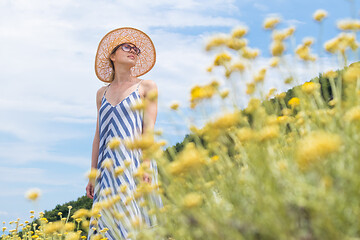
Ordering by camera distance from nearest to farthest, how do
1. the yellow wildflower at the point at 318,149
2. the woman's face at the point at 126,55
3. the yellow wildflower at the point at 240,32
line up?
the yellow wildflower at the point at 318,149 → the yellow wildflower at the point at 240,32 → the woman's face at the point at 126,55

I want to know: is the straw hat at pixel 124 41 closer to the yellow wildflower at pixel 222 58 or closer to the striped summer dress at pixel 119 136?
the striped summer dress at pixel 119 136

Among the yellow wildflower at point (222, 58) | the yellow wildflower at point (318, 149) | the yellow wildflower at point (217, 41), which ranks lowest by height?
the yellow wildflower at point (318, 149)

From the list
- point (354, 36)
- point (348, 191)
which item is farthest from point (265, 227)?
point (354, 36)

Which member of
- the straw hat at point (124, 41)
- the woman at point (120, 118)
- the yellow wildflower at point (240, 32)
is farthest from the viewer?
the straw hat at point (124, 41)

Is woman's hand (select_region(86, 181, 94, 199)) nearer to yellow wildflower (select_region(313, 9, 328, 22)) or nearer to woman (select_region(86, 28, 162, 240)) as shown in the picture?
woman (select_region(86, 28, 162, 240))

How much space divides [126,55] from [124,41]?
0.72 feet

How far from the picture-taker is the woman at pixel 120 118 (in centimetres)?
269

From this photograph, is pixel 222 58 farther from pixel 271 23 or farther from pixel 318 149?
pixel 318 149

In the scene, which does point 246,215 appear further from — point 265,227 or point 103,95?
point 103,95

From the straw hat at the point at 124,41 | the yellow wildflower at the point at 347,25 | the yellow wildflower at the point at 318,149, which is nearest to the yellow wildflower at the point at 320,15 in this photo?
the yellow wildflower at the point at 347,25

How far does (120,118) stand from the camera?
2.95 meters

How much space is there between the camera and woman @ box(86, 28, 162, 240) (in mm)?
2689

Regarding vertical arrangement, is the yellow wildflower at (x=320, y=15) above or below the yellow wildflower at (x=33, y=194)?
above

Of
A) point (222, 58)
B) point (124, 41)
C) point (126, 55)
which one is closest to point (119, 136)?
point (126, 55)
